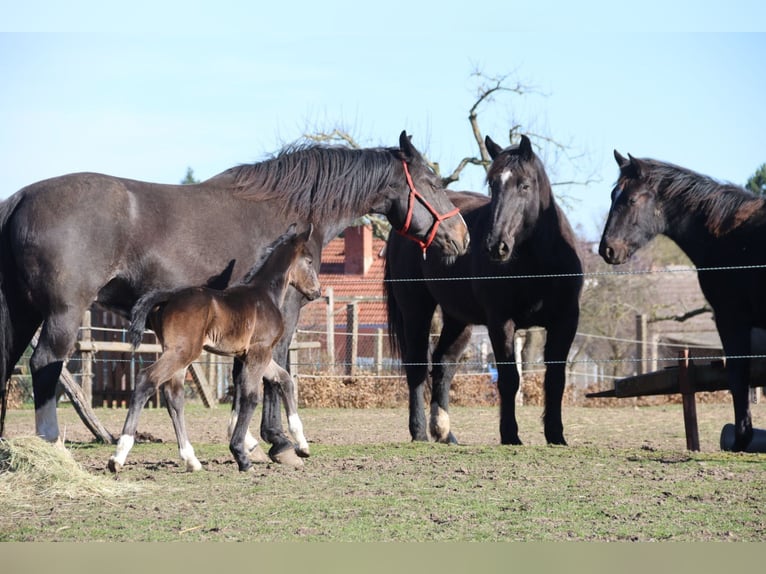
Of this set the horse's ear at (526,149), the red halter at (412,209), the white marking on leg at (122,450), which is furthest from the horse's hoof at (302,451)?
the horse's ear at (526,149)

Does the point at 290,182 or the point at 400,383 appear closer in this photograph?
the point at 290,182

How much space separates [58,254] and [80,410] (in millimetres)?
3888

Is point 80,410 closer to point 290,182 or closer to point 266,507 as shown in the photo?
point 290,182

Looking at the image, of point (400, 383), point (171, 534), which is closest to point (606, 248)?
point (171, 534)

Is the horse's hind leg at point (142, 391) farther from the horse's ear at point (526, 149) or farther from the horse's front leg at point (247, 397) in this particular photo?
the horse's ear at point (526, 149)

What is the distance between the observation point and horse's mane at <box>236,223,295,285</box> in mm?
7273

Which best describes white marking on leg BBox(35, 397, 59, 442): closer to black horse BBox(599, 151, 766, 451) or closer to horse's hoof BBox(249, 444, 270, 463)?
horse's hoof BBox(249, 444, 270, 463)

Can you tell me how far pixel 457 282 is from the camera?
9688 mm

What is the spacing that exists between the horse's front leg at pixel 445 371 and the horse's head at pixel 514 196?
6.32 feet

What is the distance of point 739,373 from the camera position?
323 inches

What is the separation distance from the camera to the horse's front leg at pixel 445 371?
32.2 ft

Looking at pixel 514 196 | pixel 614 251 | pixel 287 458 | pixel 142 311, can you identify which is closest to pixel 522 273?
pixel 514 196

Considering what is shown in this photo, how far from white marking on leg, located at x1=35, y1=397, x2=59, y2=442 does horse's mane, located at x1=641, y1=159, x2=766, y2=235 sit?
552 cm

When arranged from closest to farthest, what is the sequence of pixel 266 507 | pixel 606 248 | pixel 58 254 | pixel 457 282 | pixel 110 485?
pixel 266 507 < pixel 110 485 < pixel 58 254 < pixel 606 248 < pixel 457 282
